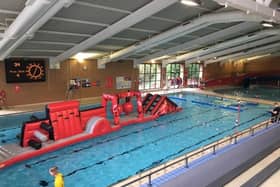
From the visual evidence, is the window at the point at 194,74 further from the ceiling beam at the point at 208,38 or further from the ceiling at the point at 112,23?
the ceiling at the point at 112,23

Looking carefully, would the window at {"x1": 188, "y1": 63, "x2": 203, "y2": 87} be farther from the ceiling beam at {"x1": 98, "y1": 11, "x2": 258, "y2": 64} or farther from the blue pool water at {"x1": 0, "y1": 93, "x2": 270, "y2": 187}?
the blue pool water at {"x1": 0, "y1": 93, "x2": 270, "y2": 187}

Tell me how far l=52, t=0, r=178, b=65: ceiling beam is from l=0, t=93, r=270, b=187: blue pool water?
11.9 ft

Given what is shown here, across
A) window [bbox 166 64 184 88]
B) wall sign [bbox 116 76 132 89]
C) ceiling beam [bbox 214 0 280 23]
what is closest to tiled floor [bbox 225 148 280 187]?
ceiling beam [bbox 214 0 280 23]

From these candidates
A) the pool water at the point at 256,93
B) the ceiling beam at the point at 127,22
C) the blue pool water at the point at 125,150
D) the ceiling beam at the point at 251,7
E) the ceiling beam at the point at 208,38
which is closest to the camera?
the ceiling beam at the point at 251,7

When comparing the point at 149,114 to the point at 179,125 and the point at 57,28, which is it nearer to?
the point at 179,125

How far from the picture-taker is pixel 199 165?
4.81 metres

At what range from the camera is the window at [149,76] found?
53.9 feet

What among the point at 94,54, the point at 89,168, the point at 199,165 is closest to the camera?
the point at 199,165

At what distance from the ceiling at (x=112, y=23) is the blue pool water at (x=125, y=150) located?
11.5 feet

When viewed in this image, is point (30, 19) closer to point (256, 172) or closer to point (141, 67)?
point (256, 172)

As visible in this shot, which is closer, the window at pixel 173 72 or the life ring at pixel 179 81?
the window at pixel 173 72

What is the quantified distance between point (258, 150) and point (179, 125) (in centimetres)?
283

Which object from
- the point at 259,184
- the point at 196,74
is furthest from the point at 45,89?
the point at 196,74

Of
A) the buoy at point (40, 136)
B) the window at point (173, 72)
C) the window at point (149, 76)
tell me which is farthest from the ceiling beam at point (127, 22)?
the window at point (173, 72)
